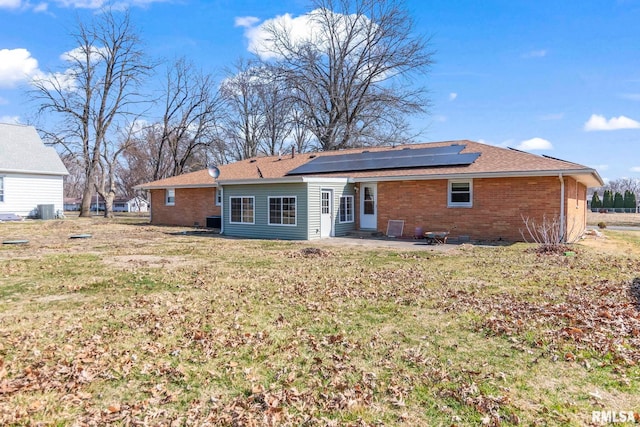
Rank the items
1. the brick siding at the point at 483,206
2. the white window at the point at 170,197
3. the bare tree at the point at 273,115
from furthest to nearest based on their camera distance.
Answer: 1. the bare tree at the point at 273,115
2. the white window at the point at 170,197
3. the brick siding at the point at 483,206

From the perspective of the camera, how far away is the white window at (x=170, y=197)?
25820mm

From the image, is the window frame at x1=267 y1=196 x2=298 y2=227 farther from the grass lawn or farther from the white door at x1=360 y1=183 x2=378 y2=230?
the grass lawn

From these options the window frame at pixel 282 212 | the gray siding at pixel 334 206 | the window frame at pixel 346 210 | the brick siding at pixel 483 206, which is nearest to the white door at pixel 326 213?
the gray siding at pixel 334 206

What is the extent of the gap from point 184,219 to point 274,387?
22.8m

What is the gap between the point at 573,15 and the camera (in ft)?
46.9

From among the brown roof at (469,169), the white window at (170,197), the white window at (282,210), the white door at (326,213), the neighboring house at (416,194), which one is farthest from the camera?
the white window at (170,197)

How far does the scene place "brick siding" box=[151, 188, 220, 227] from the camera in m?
23.9

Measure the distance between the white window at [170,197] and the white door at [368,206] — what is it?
12940mm

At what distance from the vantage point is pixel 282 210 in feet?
57.7

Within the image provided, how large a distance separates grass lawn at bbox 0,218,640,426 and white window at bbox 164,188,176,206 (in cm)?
1650

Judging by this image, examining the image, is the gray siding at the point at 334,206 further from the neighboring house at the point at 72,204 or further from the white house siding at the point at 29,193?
the neighboring house at the point at 72,204

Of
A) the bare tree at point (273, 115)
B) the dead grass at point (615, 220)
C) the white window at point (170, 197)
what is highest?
the bare tree at point (273, 115)

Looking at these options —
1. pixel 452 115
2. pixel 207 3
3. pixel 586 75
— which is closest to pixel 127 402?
pixel 207 3

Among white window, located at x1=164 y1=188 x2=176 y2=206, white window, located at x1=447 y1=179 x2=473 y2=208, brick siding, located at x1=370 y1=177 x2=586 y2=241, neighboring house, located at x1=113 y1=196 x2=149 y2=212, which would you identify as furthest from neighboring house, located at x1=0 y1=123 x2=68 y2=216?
neighboring house, located at x1=113 y1=196 x2=149 y2=212
